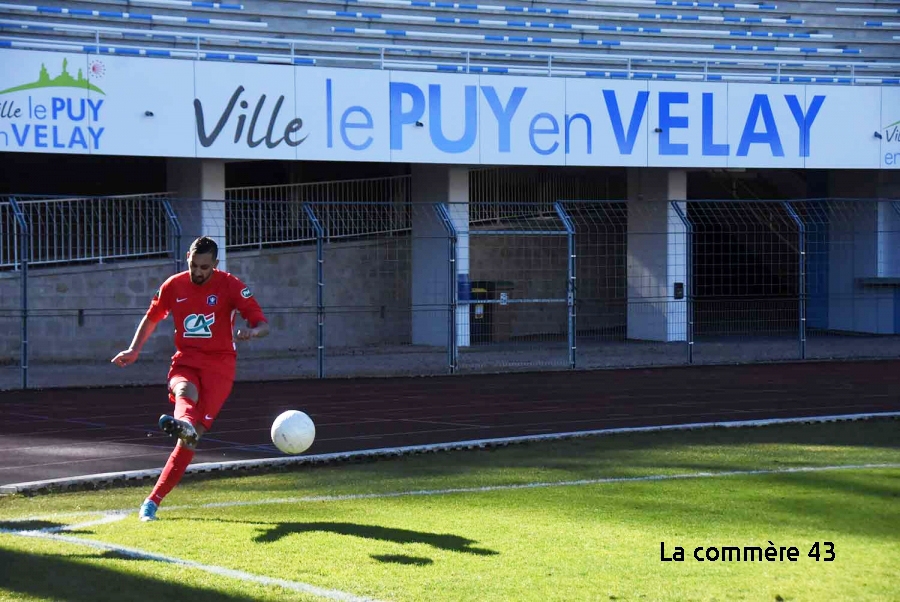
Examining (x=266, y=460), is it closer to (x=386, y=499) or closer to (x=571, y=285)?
(x=386, y=499)

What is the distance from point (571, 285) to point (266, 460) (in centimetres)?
1046

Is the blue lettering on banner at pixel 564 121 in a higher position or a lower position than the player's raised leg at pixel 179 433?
higher

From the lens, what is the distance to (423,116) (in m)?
21.2

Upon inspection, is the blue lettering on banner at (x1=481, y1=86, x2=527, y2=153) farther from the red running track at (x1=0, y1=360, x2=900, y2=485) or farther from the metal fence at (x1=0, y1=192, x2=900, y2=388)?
the red running track at (x1=0, y1=360, x2=900, y2=485)

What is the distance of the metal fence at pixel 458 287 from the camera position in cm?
1942

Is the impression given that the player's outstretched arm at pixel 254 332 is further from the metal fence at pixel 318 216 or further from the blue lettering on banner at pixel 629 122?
the blue lettering on banner at pixel 629 122

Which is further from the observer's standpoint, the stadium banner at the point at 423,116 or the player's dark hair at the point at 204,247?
the stadium banner at the point at 423,116

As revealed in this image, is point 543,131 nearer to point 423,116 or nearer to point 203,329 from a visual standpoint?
point 423,116

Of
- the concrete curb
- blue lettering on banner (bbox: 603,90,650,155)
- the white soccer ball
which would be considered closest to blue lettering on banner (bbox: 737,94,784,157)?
blue lettering on banner (bbox: 603,90,650,155)

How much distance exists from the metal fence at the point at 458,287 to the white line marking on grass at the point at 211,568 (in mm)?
10182

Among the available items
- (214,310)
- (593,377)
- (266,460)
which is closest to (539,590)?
(214,310)

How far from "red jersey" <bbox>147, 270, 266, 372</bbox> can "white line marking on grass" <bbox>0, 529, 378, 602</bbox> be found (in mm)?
1473

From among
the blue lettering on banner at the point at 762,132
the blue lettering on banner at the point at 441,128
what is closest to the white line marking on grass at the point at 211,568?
the blue lettering on banner at the point at 441,128

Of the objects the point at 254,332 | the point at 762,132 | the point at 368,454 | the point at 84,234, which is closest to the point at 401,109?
the point at 84,234
